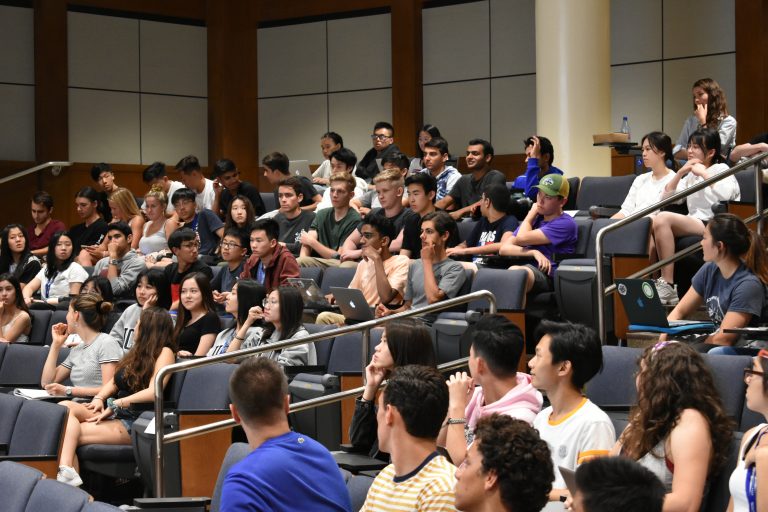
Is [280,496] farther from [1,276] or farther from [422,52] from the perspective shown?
[422,52]

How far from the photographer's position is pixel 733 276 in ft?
14.8

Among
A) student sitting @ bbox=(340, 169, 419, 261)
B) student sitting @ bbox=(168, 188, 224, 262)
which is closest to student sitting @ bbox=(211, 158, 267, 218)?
student sitting @ bbox=(168, 188, 224, 262)

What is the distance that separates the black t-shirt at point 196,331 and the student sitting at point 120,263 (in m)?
1.63

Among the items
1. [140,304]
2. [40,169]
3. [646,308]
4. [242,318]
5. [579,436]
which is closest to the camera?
[579,436]

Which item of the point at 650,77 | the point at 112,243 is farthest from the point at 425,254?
the point at 650,77

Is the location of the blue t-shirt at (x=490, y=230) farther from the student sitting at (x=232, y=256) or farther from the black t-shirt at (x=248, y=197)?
the black t-shirt at (x=248, y=197)

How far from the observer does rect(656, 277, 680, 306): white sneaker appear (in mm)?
5449

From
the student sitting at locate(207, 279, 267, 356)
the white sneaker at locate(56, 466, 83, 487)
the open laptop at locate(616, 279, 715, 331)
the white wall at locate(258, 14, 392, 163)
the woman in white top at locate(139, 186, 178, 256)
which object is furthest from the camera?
the white wall at locate(258, 14, 392, 163)

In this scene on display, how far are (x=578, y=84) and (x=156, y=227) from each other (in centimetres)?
349

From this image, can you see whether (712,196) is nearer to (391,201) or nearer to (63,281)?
(391,201)

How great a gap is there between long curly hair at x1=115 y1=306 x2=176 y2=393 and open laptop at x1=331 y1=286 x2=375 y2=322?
0.91 m

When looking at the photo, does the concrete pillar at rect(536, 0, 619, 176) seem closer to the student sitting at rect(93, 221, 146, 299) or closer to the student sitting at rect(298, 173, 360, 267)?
the student sitting at rect(298, 173, 360, 267)

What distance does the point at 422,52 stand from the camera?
460 inches

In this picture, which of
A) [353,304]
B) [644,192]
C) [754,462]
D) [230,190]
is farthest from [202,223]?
[754,462]
